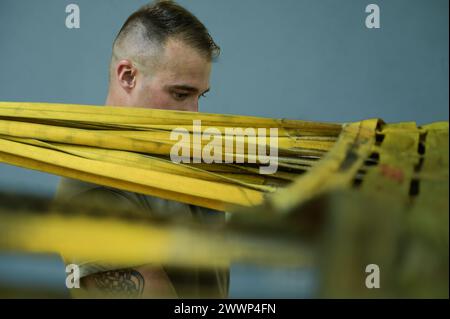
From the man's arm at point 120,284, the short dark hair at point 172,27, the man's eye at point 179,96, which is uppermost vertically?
the short dark hair at point 172,27

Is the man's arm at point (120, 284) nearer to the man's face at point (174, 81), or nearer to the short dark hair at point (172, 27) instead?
the man's face at point (174, 81)

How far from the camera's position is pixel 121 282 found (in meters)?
0.67

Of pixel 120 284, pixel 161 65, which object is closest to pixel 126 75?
pixel 161 65

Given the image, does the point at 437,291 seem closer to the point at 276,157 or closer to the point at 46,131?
the point at 276,157

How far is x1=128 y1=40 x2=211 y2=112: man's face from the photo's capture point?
103cm

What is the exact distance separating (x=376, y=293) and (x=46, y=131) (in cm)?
46

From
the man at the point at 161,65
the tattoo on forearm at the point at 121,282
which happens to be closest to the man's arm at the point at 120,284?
the tattoo on forearm at the point at 121,282

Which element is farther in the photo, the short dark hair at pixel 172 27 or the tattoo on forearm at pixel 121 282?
the short dark hair at pixel 172 27

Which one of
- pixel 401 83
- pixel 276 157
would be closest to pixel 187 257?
pixel 276 157

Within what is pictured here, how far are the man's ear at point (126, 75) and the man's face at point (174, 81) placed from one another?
0.4 inches

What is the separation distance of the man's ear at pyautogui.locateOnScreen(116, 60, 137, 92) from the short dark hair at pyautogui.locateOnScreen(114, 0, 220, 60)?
0.22 ft

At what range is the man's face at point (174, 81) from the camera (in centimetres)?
103

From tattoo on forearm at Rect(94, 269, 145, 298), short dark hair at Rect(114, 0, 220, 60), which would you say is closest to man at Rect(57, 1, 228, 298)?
short dark hair at Rect(114, 0, 220, 60)

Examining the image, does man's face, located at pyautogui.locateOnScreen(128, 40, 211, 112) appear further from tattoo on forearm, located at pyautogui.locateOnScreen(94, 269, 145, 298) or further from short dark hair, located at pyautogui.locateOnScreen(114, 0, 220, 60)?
tattoo on forearm, located at pyautogui.locateOnScreen(94, 269, 145, 298)
